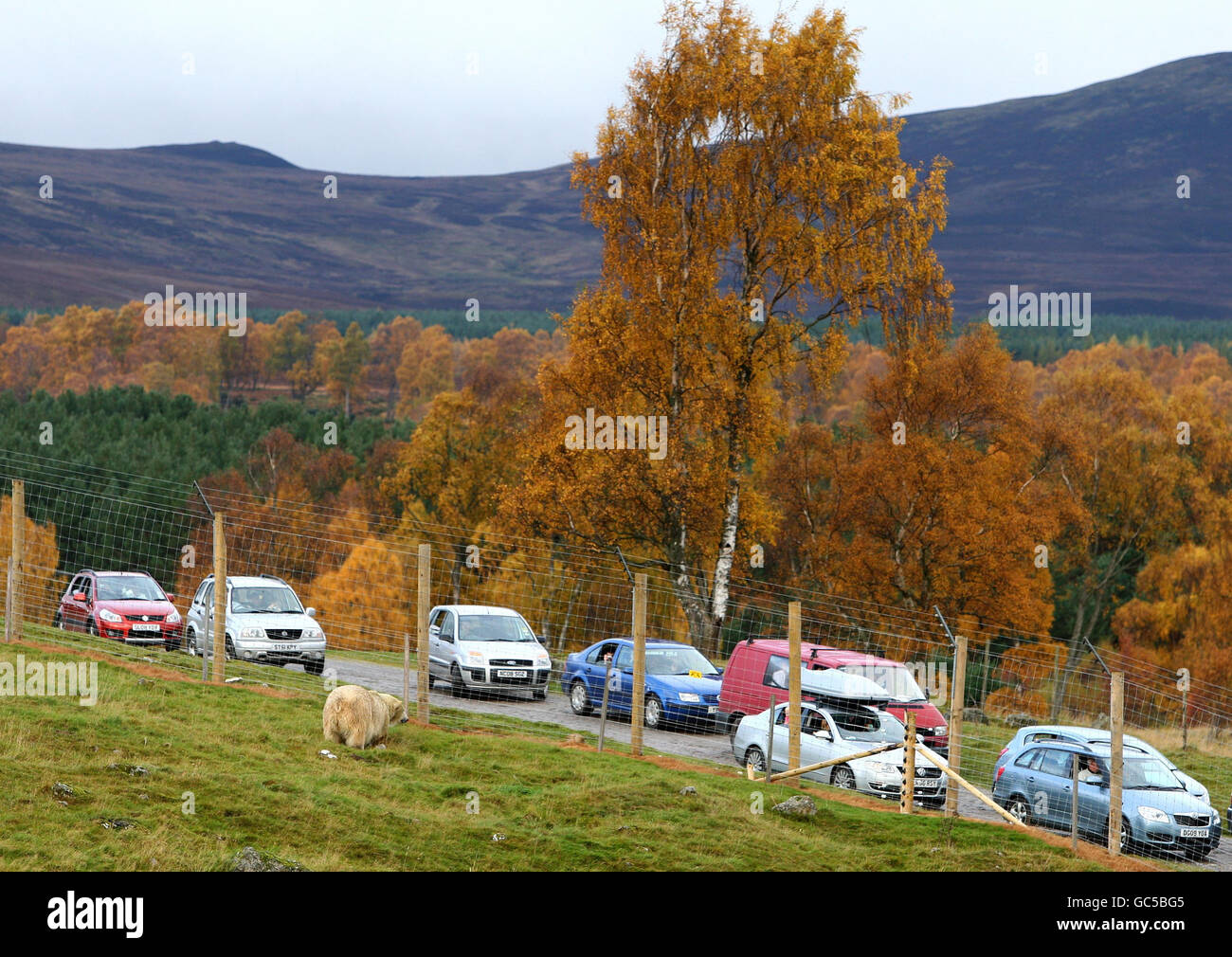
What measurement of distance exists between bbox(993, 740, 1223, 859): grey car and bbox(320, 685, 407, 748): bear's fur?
7.88 m

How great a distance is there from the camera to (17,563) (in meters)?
17.9

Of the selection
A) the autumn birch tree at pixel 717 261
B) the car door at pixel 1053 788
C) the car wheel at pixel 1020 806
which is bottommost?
the car wheel at pixel 1020 806

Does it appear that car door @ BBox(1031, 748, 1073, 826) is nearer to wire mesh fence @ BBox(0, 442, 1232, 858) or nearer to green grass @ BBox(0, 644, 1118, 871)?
wire mesh fence @ BBox(0, 442, 1232, 858)

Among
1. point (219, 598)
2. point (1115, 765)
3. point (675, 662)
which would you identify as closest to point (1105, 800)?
point (1115, 765)

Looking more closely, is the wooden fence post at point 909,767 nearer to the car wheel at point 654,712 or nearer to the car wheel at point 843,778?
the car wheel at point 843,778

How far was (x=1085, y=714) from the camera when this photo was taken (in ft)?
114

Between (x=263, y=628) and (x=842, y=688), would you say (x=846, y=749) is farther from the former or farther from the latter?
(x=263, y=628)

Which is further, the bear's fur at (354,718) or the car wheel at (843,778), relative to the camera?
the car wheel at (843,778)

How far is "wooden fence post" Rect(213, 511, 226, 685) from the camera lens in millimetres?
16938

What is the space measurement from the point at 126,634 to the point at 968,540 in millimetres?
24538

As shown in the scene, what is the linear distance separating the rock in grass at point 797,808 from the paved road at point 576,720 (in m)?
4.26

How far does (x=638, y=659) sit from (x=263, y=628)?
376 inches

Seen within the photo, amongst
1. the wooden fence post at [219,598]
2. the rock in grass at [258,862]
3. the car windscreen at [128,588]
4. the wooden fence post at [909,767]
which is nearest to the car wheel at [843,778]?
the wooden fence post at [909,767]

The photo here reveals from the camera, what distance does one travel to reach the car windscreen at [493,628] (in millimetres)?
23875
